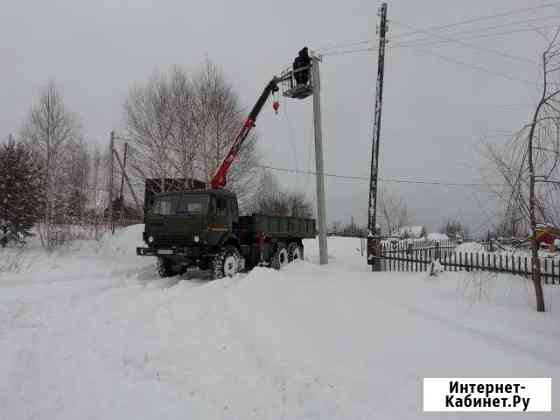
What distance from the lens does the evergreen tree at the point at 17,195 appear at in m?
14.5

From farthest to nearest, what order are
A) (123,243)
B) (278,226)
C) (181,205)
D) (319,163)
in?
(123,243), (319,163), (278,226), (181,205)

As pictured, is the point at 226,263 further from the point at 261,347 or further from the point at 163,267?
the point at 261,347

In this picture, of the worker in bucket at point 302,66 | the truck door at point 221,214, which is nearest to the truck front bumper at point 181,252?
the truck door at point 221,214

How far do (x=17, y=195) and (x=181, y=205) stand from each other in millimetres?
11319

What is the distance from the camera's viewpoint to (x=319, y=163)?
12.4m

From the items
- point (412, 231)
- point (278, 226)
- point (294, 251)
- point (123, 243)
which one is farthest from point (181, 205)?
point (412, 231)

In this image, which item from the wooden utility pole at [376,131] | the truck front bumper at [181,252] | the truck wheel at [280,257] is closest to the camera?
the truck front bumper at [181,252]

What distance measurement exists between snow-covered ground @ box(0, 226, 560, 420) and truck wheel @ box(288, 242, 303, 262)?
579 cm

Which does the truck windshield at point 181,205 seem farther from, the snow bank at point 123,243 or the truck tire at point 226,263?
the snow bank at point 123,243

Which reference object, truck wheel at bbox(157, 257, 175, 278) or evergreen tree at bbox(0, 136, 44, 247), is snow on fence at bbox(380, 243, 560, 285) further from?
evergreen tree at bbox(0, 136, 44, 247)

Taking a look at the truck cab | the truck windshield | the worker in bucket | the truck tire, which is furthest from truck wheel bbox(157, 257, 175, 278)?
the worker in bucket

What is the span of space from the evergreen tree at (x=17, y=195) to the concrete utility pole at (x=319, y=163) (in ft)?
44.9

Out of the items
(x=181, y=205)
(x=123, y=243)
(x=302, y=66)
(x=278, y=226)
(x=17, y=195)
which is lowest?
(x=123, y=243)

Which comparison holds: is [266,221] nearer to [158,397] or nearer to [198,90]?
[158,397]
